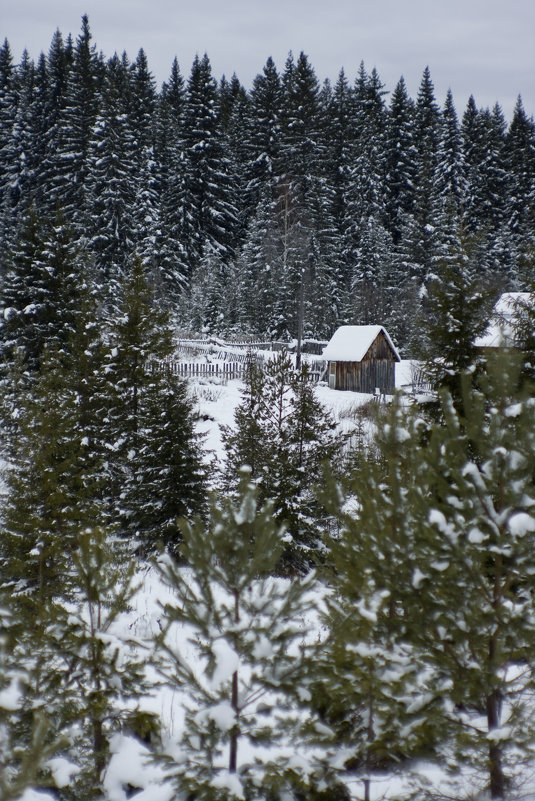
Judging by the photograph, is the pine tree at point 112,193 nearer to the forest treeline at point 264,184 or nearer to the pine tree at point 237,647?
the forest treeline at point 264,184

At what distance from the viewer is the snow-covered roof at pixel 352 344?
31578mm

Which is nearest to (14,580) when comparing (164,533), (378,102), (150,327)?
(164,533)

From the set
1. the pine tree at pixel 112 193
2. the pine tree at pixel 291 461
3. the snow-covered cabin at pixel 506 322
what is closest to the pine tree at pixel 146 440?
the pine tree at pixel 291 461

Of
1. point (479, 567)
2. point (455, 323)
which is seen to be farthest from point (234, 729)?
point (455, 323)

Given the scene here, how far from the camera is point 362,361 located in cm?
3178

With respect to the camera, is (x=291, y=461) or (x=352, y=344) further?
(x=352, y=344)

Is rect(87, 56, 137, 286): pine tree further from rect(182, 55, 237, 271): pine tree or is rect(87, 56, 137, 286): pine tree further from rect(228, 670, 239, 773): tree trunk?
rect(228, 670, 239, 773): tree trunk

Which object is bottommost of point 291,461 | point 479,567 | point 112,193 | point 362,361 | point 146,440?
point 291,461

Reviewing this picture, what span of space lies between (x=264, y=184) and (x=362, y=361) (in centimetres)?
3310

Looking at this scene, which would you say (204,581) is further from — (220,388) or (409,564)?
(220,388)

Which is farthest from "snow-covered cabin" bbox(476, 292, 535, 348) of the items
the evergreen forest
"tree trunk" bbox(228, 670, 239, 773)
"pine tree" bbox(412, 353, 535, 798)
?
"tree trunk" bbox(228, 670, 239, 773)

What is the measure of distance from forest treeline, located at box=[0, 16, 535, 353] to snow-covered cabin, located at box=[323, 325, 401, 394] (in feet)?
31.8

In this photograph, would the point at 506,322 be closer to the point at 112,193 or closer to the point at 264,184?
the point at 112,193

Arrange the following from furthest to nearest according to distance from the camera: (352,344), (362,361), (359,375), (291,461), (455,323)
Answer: (352,344) < (359,375) < (362,361) < (291,461) < (455,323)
